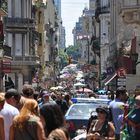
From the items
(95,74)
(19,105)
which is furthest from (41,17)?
(19,105)

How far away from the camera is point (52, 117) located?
25.3ft

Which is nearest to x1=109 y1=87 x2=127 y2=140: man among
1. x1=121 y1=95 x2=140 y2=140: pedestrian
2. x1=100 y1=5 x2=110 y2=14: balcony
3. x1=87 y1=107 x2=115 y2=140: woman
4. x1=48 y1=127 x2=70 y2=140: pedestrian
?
x1=87 y1=107 x2=115 y2=140: woman

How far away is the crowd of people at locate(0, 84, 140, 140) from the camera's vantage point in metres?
7.73

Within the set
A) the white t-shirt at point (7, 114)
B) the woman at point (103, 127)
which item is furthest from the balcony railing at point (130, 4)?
the white t-shirt at point (7, 114)

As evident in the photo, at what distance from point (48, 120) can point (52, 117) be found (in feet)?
0.21

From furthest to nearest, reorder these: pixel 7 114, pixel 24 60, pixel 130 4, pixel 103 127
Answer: pixel 24 60 < pixel 130 4 < pixel 103 127 < pixel 7 114

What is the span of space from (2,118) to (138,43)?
108 ft

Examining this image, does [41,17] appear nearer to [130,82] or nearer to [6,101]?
[130,82]

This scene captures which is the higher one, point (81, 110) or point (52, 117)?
point (52, 117)

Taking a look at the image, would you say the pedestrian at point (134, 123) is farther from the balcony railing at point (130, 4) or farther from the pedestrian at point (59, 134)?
the balcony railing at point (130, 4)

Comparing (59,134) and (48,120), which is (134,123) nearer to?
(48,120)

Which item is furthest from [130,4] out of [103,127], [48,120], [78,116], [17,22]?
[48,120]

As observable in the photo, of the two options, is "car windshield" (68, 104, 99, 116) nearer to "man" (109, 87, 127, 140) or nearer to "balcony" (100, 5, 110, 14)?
"man" (109, 87, 127, 140)

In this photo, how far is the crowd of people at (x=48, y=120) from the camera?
25.4 feet
